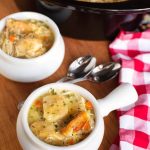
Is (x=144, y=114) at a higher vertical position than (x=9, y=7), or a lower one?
lower

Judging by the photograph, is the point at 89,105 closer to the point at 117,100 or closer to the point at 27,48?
the point at 117,100

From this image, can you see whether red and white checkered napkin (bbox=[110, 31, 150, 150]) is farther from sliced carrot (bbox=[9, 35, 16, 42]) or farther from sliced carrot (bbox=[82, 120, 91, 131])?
sliced carrot (bbox=[9, 35, 16, 42])

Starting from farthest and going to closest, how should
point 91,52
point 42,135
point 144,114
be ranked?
1. point 91,52
2. point 144,114
3. point 42,135

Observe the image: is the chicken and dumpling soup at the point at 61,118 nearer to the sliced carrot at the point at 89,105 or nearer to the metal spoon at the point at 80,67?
the sliced carrot at the point at 89,105

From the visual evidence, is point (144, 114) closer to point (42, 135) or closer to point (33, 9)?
point (42, 135)

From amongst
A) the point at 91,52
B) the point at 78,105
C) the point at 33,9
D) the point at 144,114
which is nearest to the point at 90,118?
the point at 78,105

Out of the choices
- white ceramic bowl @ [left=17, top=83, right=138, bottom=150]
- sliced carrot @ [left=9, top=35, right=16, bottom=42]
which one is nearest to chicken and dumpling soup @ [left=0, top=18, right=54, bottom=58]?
sliced carrot @ [left=9, top=35, right=16, bottom=42]

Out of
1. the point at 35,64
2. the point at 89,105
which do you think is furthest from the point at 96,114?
the point at 35,64
